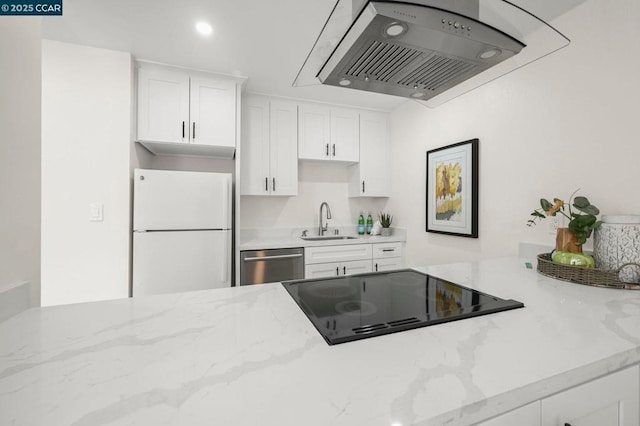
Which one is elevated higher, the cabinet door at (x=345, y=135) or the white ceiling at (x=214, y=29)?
the white ceiling at (x=214, y=29)

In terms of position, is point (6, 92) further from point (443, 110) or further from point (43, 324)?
point (443, 110)

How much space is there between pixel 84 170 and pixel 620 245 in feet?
10.5

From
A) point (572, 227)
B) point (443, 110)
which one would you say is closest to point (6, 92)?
point (572, 227)

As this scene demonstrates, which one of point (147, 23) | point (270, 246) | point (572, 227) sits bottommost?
point (270, 246)

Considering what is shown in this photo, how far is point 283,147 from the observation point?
2.86 meters

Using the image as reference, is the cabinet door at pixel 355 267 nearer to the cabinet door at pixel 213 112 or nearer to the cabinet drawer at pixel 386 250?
the cabinet drawer at pixel 386 250

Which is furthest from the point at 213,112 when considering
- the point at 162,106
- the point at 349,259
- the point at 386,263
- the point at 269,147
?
the point at 386,263

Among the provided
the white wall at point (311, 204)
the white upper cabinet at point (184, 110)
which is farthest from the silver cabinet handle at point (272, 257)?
the white upper cabinet at point (184, 110)

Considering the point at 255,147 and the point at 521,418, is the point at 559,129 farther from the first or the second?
the point at 255,147

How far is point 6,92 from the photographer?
765mm

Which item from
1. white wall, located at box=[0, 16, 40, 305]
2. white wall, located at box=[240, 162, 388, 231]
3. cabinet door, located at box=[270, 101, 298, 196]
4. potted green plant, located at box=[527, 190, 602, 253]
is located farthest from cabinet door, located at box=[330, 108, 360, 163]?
white wall, located at box=[0, 16, 40, 305]

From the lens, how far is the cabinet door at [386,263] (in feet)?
9.44

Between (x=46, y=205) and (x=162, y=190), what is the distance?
78 cm

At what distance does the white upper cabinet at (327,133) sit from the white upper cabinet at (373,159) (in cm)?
11
